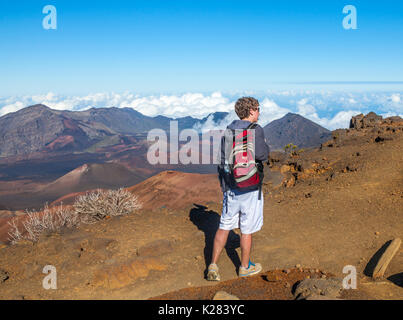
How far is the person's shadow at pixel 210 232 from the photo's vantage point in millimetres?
4321

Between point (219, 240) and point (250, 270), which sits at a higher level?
point (219, 240)

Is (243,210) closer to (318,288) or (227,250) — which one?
(318,288)

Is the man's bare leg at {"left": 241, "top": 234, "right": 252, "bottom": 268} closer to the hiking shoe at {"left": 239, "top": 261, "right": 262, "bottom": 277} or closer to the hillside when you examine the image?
the hiking shoe at {"left": 239, "top": 261, "right": 262, "bottom": 277}

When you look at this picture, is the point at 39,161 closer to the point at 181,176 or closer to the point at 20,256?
the point at 181,176

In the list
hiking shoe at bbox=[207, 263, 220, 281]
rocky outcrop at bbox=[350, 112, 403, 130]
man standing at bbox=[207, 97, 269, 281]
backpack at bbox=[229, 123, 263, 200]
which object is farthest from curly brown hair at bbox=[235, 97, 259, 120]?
rocky outcrop at bbox=[350, 112, 403, 130]

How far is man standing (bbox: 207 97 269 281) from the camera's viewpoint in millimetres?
3324

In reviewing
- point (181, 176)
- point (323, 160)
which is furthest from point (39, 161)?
point (323, 160)

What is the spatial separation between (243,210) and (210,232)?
1823 mm

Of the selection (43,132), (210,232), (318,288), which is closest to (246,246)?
(318,288)

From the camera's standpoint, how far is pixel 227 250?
452 centimetres

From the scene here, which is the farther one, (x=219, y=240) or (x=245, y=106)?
(x=219, y=240)

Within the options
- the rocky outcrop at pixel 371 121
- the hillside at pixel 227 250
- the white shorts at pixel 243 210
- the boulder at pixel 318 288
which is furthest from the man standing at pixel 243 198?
the rocky outcrop at pixel 371 121
